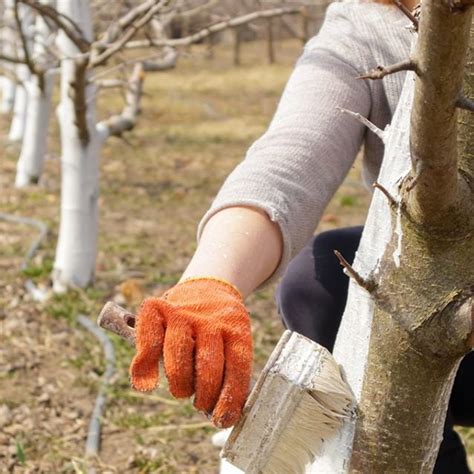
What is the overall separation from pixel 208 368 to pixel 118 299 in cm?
314

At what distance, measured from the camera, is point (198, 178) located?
766 cm

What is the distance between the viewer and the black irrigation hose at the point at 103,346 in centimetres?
281

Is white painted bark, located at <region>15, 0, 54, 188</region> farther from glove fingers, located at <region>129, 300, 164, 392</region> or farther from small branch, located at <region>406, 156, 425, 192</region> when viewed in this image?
small branch, located at <region>406, 156, 425, 192</region>

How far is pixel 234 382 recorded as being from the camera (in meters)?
1.21

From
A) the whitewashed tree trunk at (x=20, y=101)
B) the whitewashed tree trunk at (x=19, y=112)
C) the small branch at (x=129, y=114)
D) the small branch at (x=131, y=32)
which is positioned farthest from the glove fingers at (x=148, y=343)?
the whitewashed tree trunk at (x=19, y=112)

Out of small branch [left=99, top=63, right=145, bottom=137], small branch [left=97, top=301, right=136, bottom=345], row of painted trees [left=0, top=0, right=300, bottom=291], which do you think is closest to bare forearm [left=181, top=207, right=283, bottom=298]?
small branch [left=97, top=301, right=136, bottom=345]

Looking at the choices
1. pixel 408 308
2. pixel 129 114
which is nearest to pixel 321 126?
pixel 408 308

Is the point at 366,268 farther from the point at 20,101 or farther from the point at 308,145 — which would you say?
the point at 20,101

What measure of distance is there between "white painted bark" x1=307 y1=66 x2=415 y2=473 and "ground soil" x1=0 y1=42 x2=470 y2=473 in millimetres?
1447

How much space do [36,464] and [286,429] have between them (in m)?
1.61

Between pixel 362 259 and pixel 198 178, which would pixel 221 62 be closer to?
pixel 198 178

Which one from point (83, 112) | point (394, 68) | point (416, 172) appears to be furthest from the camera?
point (83, 112)

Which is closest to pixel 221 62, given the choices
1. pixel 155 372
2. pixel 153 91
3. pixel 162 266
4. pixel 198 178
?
pixel 153 91

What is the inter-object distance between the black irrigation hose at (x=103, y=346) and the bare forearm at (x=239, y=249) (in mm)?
1433
